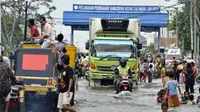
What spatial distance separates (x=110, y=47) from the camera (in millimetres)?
30000

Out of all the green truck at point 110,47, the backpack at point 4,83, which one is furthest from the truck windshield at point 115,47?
the backpack at point 4,83

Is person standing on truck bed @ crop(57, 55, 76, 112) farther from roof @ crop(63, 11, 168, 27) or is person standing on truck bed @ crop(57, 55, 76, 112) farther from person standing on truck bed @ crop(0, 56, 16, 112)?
roof @ crop(63, 11, 168, 27)

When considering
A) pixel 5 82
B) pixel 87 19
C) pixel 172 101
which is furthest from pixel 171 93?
pixel 87 19

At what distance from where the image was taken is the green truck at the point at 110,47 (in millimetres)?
→ 29453

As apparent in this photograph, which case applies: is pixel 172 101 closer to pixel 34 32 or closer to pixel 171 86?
pixel 171 86

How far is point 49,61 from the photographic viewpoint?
15.0m

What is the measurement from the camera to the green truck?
29453 millimetres

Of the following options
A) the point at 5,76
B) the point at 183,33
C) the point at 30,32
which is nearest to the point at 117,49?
the point at 30,32

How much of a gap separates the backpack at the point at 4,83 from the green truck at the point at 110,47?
53.0 feet

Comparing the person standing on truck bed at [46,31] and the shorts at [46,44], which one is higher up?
the person standing on truck bed at [46,31]

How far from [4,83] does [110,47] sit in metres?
17.2

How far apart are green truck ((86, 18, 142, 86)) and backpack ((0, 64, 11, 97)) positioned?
16.2m

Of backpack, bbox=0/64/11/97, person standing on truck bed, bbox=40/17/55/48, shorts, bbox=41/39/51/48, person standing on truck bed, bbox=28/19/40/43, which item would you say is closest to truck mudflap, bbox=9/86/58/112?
backpack, bbox=0/64/11/97

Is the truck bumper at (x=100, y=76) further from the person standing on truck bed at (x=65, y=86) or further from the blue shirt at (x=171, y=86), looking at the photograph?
the person standing on truck bed at (x=65, y=86)
